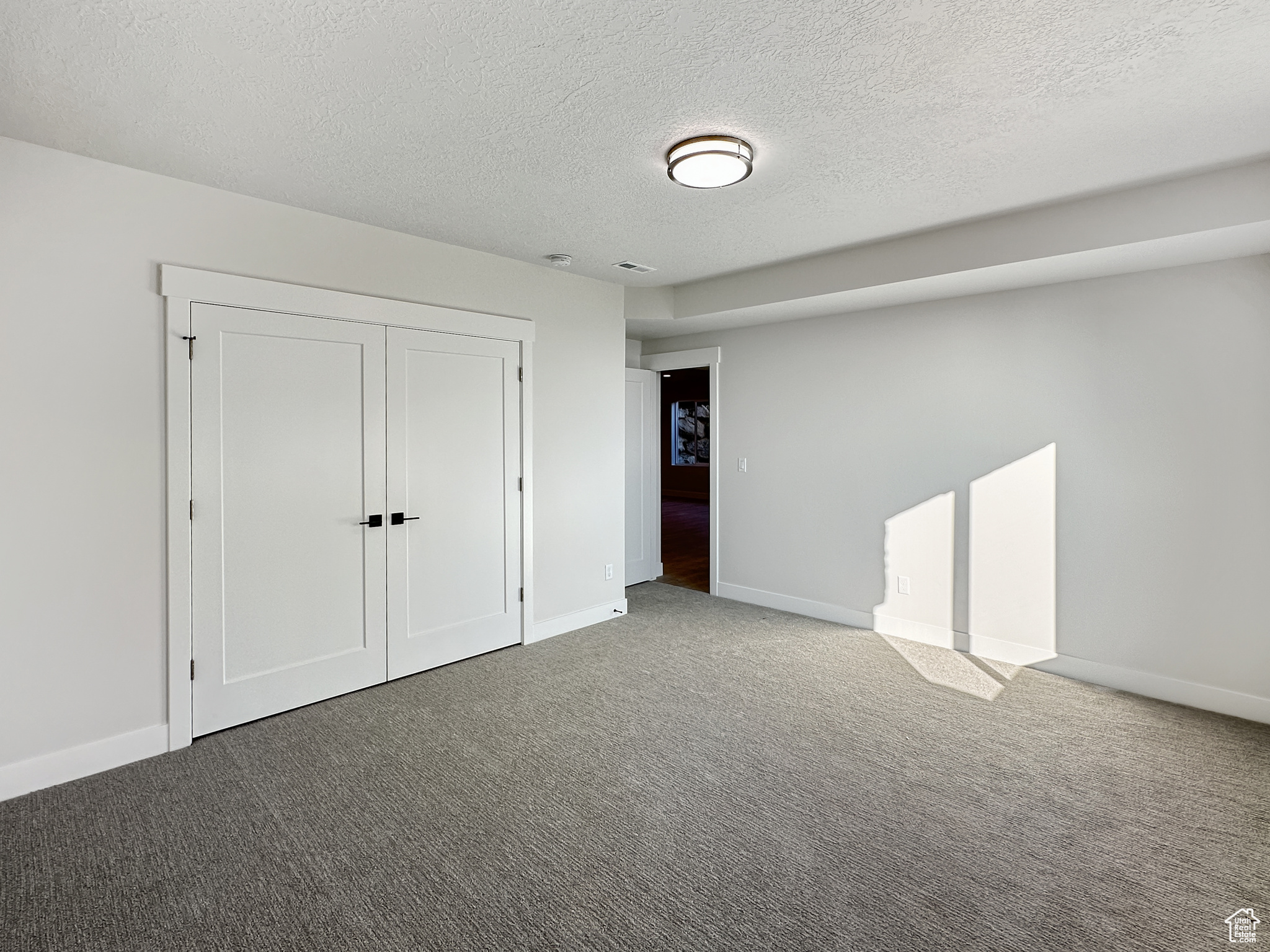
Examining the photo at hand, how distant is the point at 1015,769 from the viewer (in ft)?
9.11

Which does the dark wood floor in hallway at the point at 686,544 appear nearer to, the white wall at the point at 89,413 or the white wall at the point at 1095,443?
the white wall at the point at 1095,443

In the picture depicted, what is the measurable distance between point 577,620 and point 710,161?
130 inches

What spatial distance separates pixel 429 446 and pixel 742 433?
2769mm

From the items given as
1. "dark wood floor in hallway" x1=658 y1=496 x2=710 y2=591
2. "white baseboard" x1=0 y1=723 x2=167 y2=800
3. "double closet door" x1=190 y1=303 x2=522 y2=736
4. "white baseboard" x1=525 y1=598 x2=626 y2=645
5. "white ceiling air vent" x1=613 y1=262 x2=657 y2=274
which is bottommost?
"white baseboard" x1=0 y1=723 x2=167 y2=800

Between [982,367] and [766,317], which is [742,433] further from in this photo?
[982,367]

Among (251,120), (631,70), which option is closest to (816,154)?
(631,70)

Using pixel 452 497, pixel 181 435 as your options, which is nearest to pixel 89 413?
pixel 181 435

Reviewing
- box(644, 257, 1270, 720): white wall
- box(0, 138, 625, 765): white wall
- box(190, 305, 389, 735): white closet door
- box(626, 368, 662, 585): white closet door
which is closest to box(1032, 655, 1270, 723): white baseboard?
box(644, 257, 1270, 720): white wall

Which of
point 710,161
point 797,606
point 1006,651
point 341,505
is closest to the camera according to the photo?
point 710,161

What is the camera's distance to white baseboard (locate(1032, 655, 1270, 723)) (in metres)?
3.31

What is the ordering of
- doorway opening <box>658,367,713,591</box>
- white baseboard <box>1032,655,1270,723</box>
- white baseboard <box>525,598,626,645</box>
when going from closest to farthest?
white baseboard <box>1032,655,1270,723</box>
white baseboard <box>525,598,626,645</box>
doorway opening <box>658,367,713,591</box>

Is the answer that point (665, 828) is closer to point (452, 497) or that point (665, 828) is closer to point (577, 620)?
point (452, 497)

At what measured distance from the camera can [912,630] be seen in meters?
4.62

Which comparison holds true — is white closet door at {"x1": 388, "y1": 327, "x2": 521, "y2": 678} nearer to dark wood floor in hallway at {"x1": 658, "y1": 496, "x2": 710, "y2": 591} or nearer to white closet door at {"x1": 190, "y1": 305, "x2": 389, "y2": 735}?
white closet door at {"x1": 190, "y1": 305, "x2": 389, "y2": 735}
